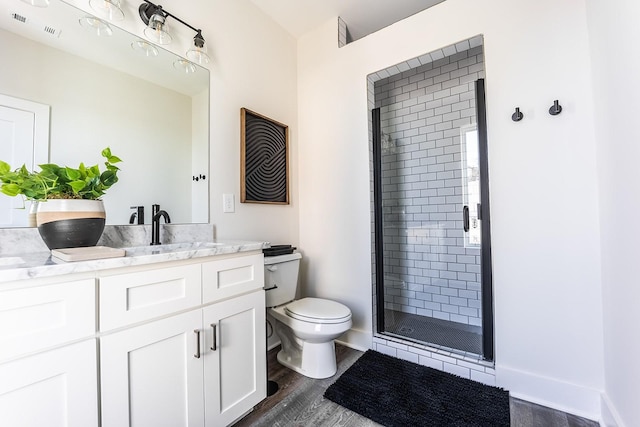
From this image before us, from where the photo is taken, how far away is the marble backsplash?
1.11 meters

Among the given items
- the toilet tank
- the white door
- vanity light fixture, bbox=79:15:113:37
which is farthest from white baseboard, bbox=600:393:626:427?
vanity light fixture, bbox=79:15:113:37

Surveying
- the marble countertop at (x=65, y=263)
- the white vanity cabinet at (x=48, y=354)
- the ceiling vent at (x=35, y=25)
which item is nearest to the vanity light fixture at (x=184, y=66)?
the ceiling vent at (x=35, y=25)

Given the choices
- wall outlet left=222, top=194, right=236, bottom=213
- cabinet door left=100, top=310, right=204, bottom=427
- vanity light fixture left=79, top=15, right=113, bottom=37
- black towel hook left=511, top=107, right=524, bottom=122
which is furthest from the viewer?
wall outlet left=222, top=194, right=236, bottom=213

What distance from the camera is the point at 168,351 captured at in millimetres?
1071

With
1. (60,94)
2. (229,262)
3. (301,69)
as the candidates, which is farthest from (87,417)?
(301,69)

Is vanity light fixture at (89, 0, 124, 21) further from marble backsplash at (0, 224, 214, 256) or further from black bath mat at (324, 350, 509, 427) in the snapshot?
black bath mat at (324, 350, 509, 427)

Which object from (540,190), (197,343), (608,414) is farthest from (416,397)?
(540,190)

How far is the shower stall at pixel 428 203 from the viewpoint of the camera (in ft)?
7.02

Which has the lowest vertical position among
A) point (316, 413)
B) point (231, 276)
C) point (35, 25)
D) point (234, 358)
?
point (316, 413)

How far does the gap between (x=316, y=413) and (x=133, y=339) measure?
99cm

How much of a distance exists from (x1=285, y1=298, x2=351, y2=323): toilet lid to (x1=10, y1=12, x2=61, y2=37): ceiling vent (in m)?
1.83

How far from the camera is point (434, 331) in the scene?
223cm

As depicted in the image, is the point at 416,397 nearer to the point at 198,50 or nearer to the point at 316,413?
the point at 316,413

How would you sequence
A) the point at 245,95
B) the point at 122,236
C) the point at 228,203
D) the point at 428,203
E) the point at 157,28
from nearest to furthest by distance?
the point at 122,236, the point at 157,28, the point at 228,203, the point at 245,95, the point at 428,203
